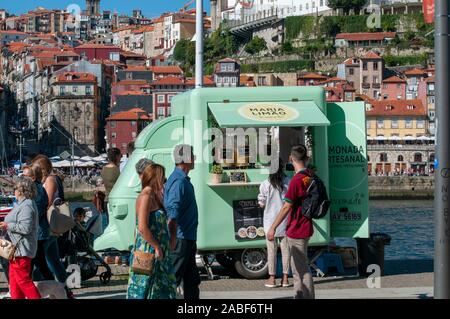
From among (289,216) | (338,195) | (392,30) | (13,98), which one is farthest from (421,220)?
(13,98)

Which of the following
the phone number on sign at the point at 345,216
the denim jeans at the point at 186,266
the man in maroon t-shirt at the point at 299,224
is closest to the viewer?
the denim jeans at the point at 186,266

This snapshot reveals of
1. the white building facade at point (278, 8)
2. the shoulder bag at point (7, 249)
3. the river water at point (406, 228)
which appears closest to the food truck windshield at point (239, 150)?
the shoulder bag at point (7, 249)

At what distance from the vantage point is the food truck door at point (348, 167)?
43.2ft

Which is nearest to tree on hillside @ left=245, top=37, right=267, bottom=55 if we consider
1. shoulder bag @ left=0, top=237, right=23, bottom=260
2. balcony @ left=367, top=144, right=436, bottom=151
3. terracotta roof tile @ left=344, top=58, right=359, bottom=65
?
terracotta roof tile @ left=344, top=58, right=359, bottom=65

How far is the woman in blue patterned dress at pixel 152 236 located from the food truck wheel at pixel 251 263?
4.39 m

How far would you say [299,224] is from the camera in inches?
384

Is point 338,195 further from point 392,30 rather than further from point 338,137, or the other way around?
point 392,30

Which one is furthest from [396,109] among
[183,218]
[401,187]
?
[183,218]

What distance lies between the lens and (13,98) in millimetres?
148375

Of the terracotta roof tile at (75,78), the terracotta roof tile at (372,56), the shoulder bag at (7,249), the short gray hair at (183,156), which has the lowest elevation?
the shoulder bag at (7,249)

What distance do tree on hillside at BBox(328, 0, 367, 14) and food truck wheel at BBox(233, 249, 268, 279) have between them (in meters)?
117

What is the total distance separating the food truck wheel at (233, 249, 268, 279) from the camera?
12.9m

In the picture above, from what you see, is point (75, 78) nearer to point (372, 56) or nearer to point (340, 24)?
point (372, 56)

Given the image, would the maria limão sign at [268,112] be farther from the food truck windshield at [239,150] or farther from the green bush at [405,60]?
the green bush at [405,60]
